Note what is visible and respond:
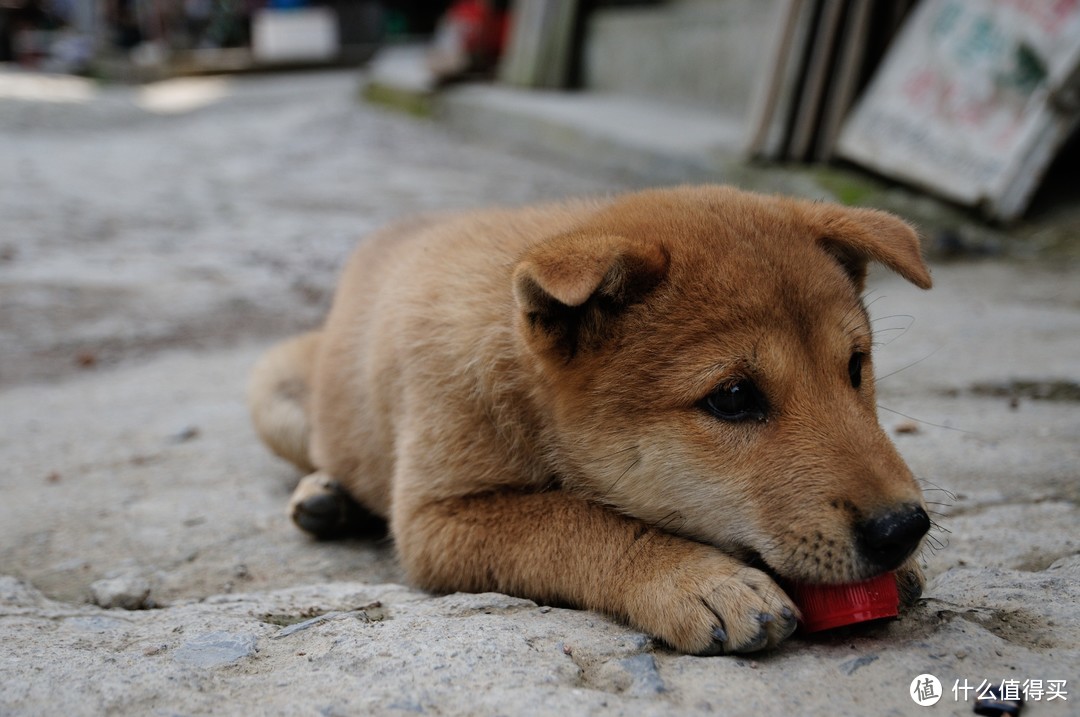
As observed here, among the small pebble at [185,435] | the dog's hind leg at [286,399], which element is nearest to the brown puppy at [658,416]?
the dog's hind leg at [286,399]

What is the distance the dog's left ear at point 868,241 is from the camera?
336 cm

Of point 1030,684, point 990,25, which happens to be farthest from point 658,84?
point 1030,684

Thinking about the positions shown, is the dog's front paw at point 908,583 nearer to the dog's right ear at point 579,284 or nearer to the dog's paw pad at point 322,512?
the dog's right ear at point 579,284

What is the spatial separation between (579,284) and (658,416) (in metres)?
0.56

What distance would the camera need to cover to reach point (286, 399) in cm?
504

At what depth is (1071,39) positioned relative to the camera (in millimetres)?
6961

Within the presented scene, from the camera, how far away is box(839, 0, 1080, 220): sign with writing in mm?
7082

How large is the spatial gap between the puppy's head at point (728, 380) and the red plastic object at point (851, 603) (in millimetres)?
68

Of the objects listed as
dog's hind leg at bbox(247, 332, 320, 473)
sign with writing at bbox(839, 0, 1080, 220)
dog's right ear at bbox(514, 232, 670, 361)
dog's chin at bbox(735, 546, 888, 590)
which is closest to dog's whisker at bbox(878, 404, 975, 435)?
dog's chin at bbox(735, 546, 888, 590)

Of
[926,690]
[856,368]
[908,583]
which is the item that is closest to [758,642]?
[926,690]

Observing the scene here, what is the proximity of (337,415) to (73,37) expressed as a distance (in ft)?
83.1

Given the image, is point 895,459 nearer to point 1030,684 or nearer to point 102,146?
point 1030,684

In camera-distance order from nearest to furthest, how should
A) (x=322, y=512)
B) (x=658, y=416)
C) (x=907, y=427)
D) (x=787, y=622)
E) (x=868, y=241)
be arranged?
(x=787, y=622) → (x=658, y=416) → (x=868, y=241) → (x=322, y=512) → (x=907, y=427)

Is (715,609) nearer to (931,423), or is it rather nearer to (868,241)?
(868,241)
